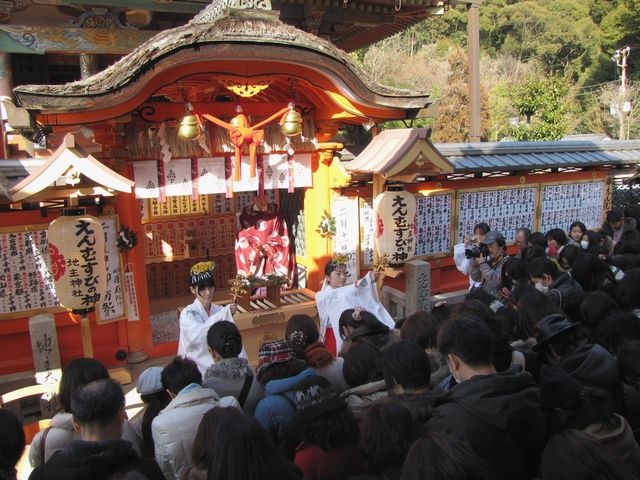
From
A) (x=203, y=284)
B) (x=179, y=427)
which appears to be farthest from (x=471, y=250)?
(x=179, y=427)

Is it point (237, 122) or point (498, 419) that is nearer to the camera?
point (498, 419)

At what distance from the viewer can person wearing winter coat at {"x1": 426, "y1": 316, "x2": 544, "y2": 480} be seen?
2.98 metres

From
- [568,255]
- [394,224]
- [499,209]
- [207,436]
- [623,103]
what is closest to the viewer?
[207,436]

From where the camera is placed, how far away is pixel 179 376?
380cm

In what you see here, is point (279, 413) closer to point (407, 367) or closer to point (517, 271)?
point (407, 367)

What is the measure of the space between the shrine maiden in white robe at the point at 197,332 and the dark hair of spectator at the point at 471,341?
11.7 ft

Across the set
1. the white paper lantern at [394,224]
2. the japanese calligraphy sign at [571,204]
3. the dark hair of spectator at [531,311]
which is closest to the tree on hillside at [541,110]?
the japanese calligraphy sign at [571,204]

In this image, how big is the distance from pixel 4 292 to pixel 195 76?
12.8 feet

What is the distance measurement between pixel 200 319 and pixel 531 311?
12.7 ft

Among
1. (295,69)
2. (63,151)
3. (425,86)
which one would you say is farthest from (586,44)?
(63,151)

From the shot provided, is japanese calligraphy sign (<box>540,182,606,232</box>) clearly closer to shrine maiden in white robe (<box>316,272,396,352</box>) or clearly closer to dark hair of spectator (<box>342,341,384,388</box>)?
shrine maiden in white robe (<box>316,272,396,352</box>)

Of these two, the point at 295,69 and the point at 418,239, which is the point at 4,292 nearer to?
the point at 295,69

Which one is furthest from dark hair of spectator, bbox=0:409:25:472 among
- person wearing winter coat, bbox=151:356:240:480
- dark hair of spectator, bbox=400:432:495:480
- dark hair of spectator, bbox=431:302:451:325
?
dark hair of spectator, bbox=431:302:451:325

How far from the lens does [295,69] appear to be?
797cm
